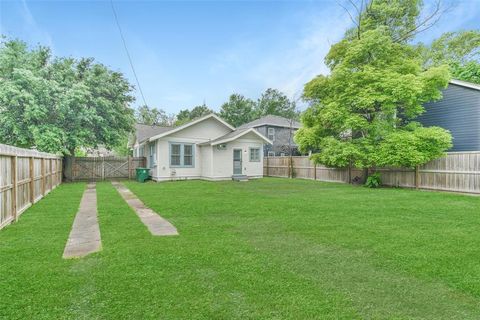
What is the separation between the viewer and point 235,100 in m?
49.4

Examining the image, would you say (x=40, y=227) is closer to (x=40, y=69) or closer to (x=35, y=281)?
(x=35, y=281)

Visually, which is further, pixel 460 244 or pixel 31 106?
pixel 31 106

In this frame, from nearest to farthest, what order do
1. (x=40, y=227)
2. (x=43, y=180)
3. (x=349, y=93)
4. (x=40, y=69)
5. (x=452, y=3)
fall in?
(x=40, y=227)
(x=43, y=180)
(x=349, y=93)
(x=40, y=69)
(x=452, y=3)

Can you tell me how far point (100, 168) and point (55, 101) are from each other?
508cm

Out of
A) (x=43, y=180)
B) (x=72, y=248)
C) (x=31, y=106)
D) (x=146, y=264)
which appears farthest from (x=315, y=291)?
(x=31, y=106)

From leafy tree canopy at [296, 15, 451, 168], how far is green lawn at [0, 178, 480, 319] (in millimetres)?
6476

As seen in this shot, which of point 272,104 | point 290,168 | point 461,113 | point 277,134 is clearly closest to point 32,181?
point 290,168

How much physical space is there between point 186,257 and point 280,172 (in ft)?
55.2

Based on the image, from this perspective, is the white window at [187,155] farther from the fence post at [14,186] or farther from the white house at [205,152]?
the fence post at [14,186]

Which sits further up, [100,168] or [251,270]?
[100,168]

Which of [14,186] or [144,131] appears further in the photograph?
[144,131]

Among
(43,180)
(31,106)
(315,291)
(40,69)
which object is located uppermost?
(40,69)

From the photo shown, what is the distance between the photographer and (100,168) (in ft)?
60.0

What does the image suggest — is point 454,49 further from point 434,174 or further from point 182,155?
point 182,155
